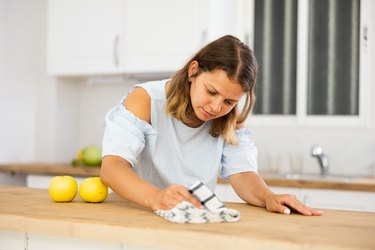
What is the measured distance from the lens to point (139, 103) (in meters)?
1.91

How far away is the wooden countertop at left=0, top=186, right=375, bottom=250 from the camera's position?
4.00 ft

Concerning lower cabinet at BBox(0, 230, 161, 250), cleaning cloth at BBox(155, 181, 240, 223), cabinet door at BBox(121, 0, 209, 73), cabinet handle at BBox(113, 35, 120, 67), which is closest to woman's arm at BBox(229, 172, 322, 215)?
cleaning cloth at BBox(155, 181, 240, 223)

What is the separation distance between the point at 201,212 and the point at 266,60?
249 centimetres

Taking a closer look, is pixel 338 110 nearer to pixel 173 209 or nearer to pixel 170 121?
pixel 170 121

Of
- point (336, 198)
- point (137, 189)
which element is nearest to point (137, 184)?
point (137, 189)

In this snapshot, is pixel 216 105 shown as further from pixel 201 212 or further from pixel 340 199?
pixel 340 199

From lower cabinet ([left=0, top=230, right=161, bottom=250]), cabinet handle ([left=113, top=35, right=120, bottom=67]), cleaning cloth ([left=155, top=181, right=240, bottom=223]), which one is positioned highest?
cabinet handle ([left=113, top=35, right=120, bottom=67])

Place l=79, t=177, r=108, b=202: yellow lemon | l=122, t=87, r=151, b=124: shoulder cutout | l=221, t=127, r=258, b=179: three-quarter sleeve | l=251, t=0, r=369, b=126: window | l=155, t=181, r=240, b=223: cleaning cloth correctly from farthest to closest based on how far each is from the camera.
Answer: l=251, t=0, r=369, b=126: window
l=221, t=127, r=258, b=179: three-quarter sleeve
l=122, t=87, r=151, b=124: shoulder cutout
l=79, t=177, r=108, b=202: yellow lemon
l=155, t=181, r=240, b=223: cleaning cloth

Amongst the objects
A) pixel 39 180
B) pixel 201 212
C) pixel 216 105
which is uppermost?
pixel 216 105

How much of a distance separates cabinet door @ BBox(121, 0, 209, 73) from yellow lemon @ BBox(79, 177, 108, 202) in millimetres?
1802

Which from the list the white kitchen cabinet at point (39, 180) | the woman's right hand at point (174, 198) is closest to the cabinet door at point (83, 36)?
the white kitchen cabinet at point (39, 180)

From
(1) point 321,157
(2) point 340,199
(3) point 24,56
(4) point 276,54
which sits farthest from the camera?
(3) point 24,56

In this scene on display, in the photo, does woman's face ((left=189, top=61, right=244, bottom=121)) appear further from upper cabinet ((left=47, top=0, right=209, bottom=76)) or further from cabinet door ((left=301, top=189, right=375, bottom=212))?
upper cabinet ((left=47, top=0, right=209, bottom=76))

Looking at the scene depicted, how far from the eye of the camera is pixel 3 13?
4.31 metres
